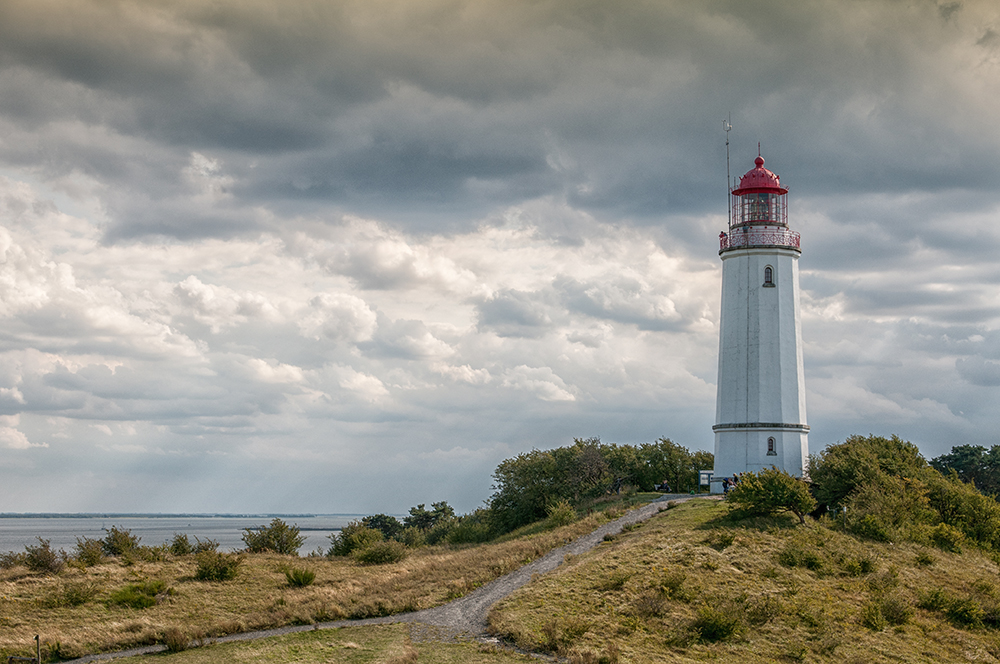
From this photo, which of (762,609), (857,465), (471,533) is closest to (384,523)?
(471,533)

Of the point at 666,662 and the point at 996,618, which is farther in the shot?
the point at 996,618

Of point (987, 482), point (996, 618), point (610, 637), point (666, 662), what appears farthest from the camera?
point (987, 482)

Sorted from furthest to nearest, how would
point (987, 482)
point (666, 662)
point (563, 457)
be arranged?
point (987, 482)
point (563, 457)
point (666, 662)

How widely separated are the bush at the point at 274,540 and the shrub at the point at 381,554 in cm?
371

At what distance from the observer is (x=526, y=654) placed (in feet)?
67.6

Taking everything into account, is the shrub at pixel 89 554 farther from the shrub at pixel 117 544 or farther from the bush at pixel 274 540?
the bush at pixel 274 540

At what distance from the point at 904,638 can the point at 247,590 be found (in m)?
21.4

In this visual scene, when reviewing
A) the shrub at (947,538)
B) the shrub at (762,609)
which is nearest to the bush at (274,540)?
the shrub at (762,609)

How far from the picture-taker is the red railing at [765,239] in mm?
43688

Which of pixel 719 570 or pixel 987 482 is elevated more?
pixel 987 482

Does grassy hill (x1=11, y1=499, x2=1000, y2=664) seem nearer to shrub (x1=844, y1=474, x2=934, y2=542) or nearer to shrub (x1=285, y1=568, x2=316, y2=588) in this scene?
shrub (x1=285, y1=568, x2=316, y2=588)

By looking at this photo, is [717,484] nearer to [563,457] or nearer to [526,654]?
[563,457]

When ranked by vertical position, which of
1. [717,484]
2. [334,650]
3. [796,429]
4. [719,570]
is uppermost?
[796,429]

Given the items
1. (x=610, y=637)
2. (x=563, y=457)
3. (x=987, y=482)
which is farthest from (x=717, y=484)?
(x=987, y=482)
